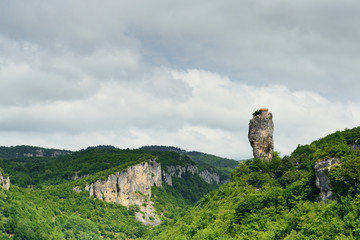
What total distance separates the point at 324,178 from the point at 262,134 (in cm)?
4695

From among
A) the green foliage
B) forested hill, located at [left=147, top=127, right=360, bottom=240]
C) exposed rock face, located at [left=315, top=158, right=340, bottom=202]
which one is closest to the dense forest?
forested hill, located at [left=147, top=127, right=360, bottom=240]

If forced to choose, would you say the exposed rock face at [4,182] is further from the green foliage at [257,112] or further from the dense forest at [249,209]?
the green foliage at [257,112]

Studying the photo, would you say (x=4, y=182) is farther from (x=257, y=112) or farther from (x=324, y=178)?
(x=324, y=178)

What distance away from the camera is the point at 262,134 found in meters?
103

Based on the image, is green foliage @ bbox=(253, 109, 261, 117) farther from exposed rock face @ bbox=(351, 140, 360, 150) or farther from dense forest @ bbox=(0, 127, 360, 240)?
exposed rock face @ bbox=(351, 140, 360, 150)

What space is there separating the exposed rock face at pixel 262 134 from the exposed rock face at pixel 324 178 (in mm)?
44848

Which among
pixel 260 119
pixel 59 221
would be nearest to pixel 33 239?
pixel 59 221

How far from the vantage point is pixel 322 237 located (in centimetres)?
4359

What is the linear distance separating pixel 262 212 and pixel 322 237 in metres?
20.6

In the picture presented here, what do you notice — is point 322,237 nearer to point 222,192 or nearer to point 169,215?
point 222,192

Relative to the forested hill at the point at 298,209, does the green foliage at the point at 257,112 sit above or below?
above

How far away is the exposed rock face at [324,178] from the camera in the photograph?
55.3 meters

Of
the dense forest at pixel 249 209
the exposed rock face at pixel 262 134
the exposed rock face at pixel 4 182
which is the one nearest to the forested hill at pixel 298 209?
the dense forest at pixel 249 209

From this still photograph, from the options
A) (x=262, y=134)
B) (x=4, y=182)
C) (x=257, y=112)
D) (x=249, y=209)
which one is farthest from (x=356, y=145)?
(x=4, y=182)
